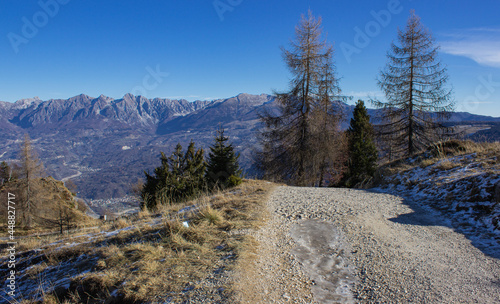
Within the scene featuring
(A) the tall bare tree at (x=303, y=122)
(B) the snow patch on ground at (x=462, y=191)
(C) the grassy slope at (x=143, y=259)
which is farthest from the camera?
(A) the tall bare tree at (x=303, y=122)

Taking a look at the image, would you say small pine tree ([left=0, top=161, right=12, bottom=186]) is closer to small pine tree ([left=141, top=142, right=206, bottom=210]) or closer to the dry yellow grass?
small pine tree ([left=141, top=142, right=206, bottom=210])

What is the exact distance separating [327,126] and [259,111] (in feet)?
16.3

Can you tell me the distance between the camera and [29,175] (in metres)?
27.2

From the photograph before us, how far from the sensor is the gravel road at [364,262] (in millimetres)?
3207

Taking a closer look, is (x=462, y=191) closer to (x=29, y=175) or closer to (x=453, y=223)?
(x=453, y=223)

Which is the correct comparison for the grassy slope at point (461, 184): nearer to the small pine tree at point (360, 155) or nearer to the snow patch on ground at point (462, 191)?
the snow patch on ground at point (462, 191)

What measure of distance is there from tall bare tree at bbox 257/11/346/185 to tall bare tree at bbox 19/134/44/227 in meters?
24.8

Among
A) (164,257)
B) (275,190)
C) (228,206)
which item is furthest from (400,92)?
(164,257)

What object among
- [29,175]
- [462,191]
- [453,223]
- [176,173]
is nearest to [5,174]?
[29,175]

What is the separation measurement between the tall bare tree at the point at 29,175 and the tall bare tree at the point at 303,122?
24.8 metres

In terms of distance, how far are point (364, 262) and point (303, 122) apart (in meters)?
13.8

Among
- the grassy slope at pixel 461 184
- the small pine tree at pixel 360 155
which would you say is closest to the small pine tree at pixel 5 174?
the small pine tree at pixel 360 155

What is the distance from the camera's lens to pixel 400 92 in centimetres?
2055

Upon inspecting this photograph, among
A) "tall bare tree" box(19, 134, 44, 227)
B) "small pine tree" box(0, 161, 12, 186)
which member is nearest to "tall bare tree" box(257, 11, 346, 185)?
"tall bare tree" box(19, 134, 44, 227)
